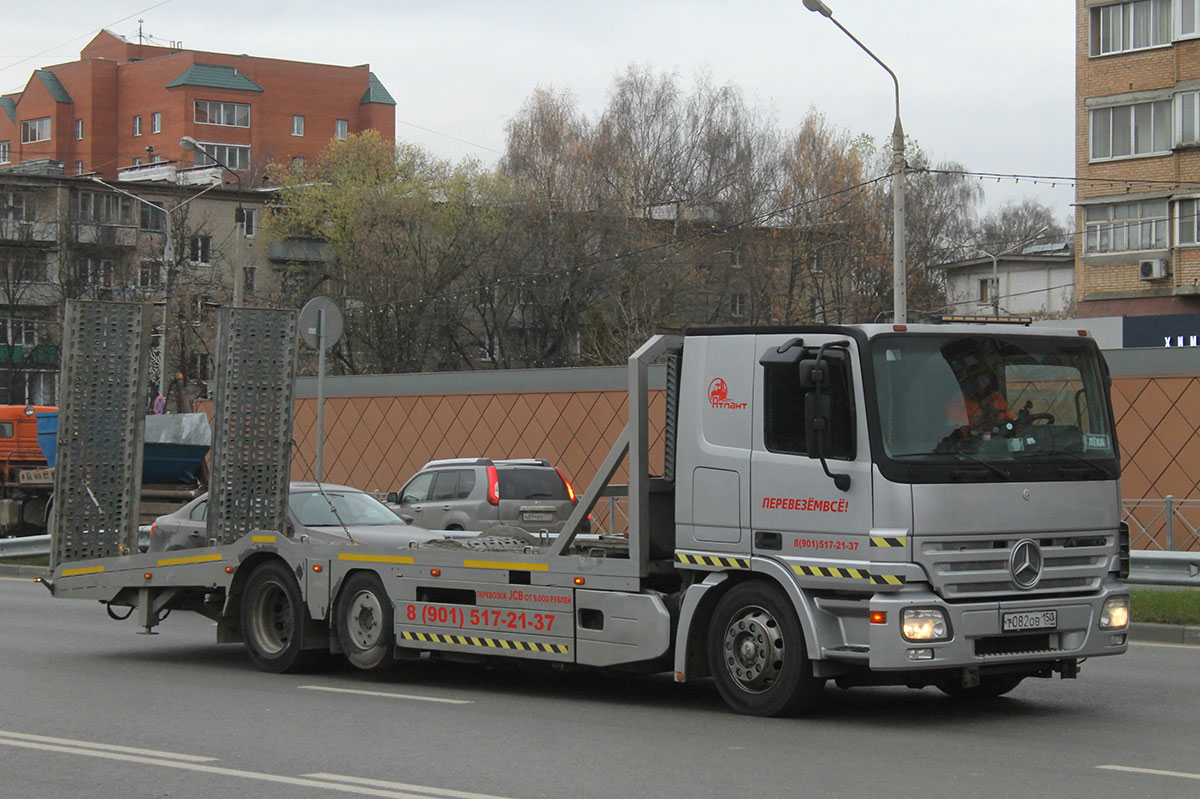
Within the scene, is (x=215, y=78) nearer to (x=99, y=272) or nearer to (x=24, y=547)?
(x=99, y=272)

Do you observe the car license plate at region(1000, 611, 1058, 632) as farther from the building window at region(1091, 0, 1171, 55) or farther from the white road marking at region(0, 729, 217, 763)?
the building window at region(1091, 0, 1171, 55)

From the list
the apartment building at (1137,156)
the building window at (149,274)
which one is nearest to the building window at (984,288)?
the apartment building at (1137,156)

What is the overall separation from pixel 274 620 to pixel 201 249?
5663 centimetres

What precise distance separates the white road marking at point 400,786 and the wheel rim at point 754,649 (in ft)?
8.99

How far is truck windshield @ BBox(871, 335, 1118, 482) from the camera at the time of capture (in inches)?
362

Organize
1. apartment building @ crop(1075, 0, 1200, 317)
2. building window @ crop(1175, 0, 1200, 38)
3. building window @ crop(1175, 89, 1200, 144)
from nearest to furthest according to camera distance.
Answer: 1. building window @ crop(1175, 89, 1200, 144)
2. apartment building @ crop(1075, 0, 1200, 317)
3. building window @ crop(1175, 0, 1200, 38)

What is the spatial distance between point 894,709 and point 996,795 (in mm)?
2968

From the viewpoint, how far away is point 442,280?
5281 centimetres

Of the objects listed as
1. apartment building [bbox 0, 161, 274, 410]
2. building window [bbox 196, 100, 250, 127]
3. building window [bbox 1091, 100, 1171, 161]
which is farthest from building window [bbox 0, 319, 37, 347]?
building window [bbox 1091, 100, 1171, 161]

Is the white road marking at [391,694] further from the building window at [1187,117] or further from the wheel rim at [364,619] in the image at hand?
the building window at [1187,117]

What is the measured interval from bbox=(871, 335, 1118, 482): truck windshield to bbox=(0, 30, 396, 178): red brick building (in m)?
81.8

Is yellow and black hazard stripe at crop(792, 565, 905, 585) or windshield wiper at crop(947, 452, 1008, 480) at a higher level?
windshield wiper at crop(947, 452, 1008, 480)

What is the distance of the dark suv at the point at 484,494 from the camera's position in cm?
2270

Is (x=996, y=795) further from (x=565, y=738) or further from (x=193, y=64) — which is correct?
(x=193, y=64)
